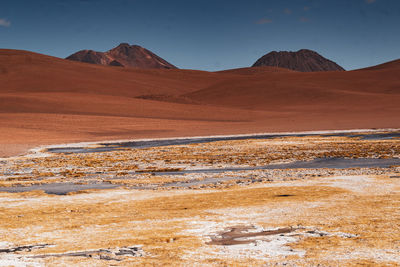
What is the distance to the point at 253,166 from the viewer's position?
26828 mm

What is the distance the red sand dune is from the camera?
59875 mm

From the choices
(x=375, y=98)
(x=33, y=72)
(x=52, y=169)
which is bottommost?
(x=52, y=169)

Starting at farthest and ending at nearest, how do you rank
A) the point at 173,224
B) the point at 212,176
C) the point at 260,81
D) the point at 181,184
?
the point at 260,81 → the point at 212,176 → the point at 181,184 → the point at 173,224

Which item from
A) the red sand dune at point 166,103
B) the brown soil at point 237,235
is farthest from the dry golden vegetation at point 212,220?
the red sand dune at point 166,103

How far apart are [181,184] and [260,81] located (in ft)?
371

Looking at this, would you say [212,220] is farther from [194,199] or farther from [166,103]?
[166,103]

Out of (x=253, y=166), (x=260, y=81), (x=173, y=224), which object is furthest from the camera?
(x=260, y=81)

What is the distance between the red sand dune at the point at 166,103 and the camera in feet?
196

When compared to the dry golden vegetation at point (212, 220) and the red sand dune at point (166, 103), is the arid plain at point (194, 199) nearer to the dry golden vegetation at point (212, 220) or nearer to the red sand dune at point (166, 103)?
the dry golden vegetation at point (212, 220)

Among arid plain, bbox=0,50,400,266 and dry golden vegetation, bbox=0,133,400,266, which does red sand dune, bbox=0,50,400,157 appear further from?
dry golden vegetation, bbox=0,133,400,266

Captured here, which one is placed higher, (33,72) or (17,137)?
(33,72)

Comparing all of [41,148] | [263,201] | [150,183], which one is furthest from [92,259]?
[41,148]

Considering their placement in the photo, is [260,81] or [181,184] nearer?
[181,184]

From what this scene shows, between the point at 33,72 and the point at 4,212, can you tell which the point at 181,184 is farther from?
the point at 33,72
